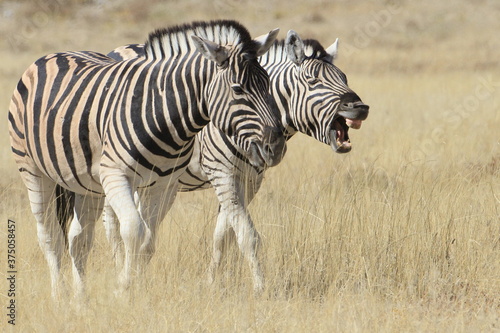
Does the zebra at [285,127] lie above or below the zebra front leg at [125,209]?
above

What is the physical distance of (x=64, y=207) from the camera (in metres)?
6.12

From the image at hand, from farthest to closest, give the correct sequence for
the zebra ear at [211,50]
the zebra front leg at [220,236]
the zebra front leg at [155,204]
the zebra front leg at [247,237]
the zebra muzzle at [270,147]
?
the zebra front leg at [220,236], the zebra front leg at [247,237], the zebra front leg at [155,204], the zebra ear at [211,50], the zebra muzzle at [270,147]

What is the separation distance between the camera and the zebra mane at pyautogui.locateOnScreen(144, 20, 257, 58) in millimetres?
4570

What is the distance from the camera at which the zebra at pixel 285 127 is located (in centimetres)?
554

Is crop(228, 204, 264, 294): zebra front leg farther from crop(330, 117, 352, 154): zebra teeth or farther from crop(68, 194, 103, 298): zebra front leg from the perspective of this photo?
crop(68, 194, 103, 298): zebra front leg

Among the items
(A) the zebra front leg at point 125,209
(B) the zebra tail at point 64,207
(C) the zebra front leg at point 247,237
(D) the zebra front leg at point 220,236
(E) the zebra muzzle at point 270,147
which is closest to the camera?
(E) the zebra muzzle at point 270,147

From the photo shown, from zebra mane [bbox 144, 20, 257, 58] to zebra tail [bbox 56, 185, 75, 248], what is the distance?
161cm

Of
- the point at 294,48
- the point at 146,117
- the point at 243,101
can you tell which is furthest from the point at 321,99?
the point at 146,117

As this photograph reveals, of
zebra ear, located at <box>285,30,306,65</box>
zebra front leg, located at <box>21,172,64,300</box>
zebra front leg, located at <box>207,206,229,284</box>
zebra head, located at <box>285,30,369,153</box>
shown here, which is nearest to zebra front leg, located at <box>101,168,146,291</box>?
zebra front leg, located at <box>21,172,64,300</box>

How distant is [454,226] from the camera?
5.99m

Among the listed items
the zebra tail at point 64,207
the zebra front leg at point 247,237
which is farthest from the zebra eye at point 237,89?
the zebra tail at point 64,207

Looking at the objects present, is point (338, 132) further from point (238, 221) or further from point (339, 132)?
point (238, 221)

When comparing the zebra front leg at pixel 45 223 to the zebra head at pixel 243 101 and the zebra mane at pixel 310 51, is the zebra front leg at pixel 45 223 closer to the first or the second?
the zebra head at pixel 243 101

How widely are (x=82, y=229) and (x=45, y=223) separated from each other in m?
0.28
